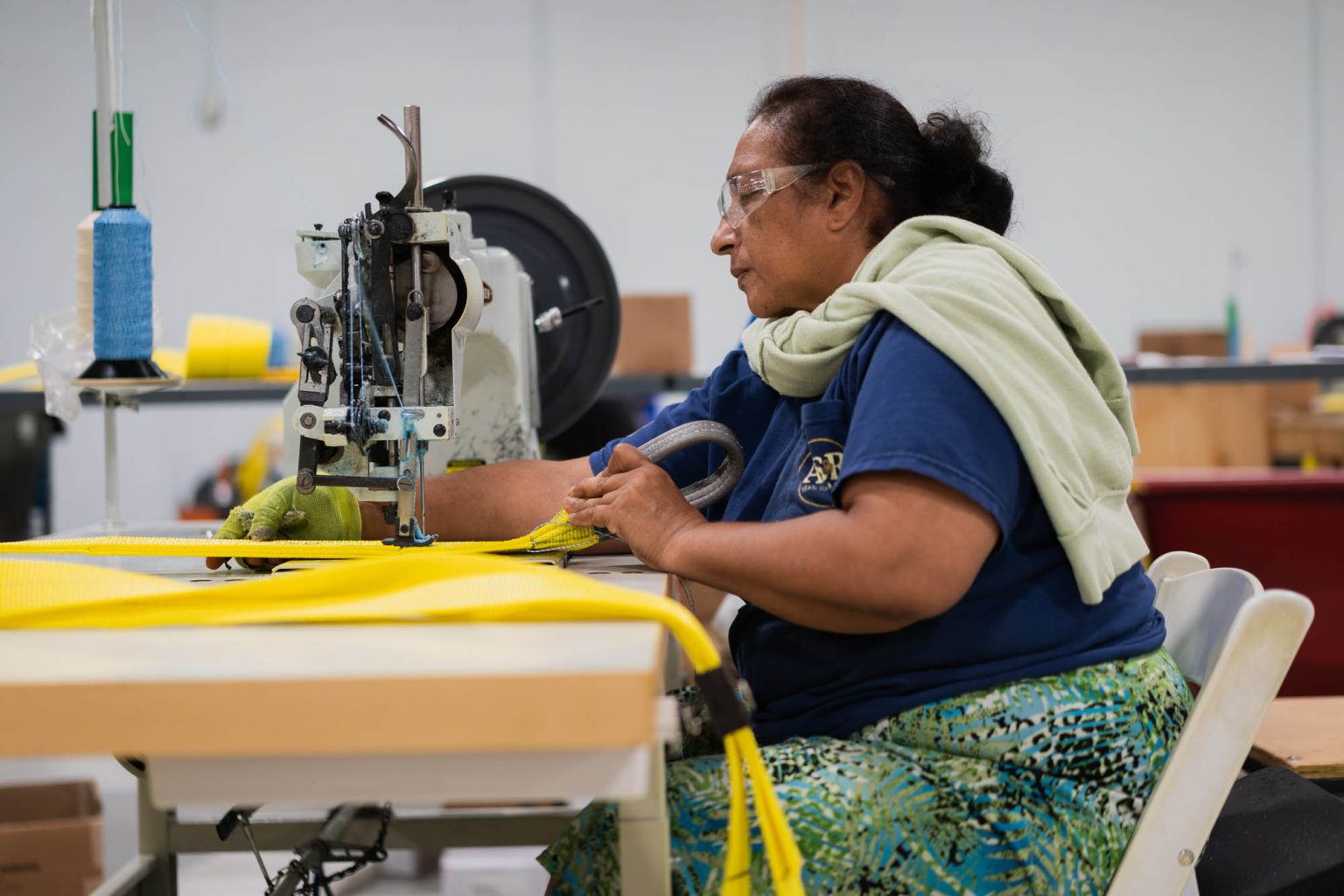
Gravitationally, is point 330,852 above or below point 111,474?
below

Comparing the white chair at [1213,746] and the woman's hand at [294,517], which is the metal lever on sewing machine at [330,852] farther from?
the white chair at [1213,746]

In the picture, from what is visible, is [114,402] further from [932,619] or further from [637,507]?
[932,619]

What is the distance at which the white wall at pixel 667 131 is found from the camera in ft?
19.5

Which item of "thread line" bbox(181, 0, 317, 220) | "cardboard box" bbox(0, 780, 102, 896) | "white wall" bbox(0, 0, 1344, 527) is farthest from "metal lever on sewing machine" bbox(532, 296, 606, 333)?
"white wall" bbox(0, 0, 1344, 527)

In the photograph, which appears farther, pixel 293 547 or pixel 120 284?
pixel 120 284

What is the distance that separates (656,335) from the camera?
3.73 m

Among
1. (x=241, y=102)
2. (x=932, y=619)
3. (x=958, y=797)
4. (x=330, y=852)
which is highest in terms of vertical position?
(x=241, y=102)

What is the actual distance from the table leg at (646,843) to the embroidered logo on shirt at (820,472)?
1.33ft

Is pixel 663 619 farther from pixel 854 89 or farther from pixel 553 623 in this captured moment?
pixel 854 89

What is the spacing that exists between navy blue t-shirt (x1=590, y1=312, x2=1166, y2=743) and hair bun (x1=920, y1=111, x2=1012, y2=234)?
33cm

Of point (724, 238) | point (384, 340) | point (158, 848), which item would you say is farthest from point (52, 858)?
point (724, 238)

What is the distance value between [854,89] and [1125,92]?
5.10 m

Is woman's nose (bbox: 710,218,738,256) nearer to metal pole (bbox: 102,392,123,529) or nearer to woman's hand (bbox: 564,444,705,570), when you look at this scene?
woman's hand (bbox: 564,444,705,570)

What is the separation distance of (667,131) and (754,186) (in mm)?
4689
